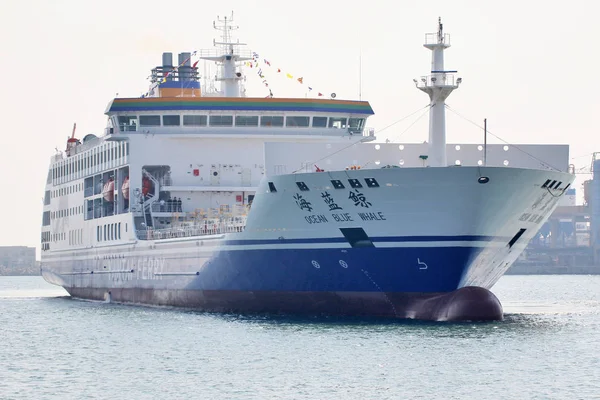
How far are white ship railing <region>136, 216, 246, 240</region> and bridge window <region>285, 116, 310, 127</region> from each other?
20.0 ft

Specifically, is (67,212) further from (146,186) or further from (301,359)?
(301,359)

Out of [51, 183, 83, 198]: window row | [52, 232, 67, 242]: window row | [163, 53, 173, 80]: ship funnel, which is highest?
[163, 53, 173, 80]: ship funnel

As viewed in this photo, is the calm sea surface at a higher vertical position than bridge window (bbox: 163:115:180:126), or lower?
lower

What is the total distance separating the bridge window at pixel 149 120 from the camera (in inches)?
2041

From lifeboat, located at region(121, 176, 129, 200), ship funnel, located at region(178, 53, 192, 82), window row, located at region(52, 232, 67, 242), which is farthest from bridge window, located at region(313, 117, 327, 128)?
window row, located at region(52, 232, 67, 242)

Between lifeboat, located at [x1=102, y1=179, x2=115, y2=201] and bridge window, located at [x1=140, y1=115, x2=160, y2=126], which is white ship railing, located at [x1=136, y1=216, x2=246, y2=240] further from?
bridge window, located at [x1=140, y1=115, x2=160, y2=126]

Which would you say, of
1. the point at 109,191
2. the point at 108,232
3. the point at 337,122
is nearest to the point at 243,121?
the point at 337,122

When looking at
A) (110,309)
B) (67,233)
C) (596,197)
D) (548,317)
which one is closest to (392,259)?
(548,317)

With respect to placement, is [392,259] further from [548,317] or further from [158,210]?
[158,210]

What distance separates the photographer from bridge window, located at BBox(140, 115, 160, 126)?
51844 mm

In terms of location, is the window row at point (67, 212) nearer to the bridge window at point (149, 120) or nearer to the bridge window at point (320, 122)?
the bridge window at point (149, 120)

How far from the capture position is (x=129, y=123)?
52406 mm

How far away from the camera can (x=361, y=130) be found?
52.2 m

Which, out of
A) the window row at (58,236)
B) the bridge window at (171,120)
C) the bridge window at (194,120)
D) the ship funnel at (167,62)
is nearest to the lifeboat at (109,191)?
the bridge window at (171,120)
